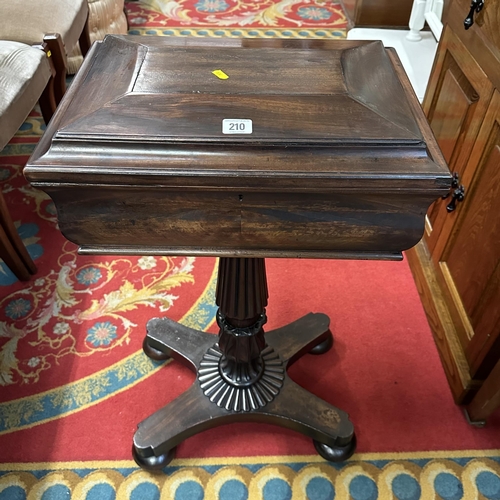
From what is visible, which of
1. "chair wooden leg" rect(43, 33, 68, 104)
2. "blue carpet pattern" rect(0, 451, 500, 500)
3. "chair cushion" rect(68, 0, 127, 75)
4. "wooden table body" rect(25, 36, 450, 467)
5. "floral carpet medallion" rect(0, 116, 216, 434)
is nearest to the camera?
"wooden table body" rect(25, 36, 450, 467)

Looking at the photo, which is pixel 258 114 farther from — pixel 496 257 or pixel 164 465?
pixel 164 465

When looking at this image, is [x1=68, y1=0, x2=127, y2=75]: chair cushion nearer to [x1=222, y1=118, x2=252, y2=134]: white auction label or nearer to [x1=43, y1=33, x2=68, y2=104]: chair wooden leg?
[x1=43, y1=33, x2=68, y2=104]: chair wooden leg

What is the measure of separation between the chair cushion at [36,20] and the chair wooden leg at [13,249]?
0.65 m

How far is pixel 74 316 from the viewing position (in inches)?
57.0

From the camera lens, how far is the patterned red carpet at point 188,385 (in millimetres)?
1113

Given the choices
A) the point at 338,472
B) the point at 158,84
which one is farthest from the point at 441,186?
the point at 338,472

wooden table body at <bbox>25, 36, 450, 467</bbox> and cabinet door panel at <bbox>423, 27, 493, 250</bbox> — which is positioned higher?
wooden table body at <bbox>25, 36, 450, 467</bbox>

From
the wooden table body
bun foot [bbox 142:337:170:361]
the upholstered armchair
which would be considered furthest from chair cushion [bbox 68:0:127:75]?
the wooden table body

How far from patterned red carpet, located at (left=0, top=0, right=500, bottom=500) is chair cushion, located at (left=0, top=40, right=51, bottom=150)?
1.38 ft

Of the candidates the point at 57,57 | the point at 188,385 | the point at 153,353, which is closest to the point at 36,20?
the point at 57,57

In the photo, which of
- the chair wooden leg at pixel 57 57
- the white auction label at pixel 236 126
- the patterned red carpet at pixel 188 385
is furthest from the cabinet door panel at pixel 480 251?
the chair wooden leg at pixel 57 57

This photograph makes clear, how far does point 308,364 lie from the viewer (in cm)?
134

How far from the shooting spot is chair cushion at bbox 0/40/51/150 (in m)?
1.39

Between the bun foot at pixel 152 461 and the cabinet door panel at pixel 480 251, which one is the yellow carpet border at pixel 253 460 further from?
the cabinet door panel at pixel 480 251
